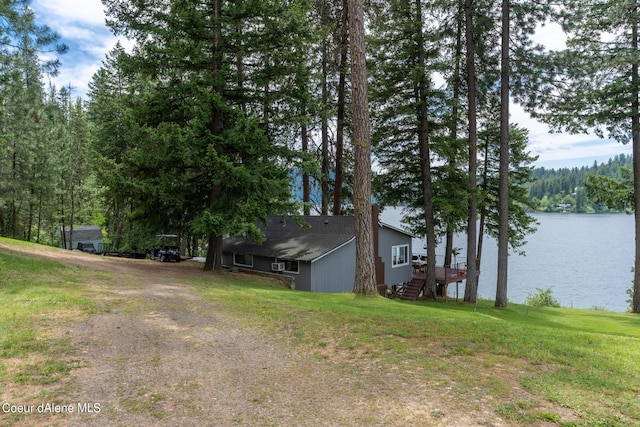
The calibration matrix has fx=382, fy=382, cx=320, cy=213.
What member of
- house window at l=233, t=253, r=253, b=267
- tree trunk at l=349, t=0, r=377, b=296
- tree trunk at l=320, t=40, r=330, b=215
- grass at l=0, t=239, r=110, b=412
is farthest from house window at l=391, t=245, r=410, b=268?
grass at l=0, t=239, r=110, b=412

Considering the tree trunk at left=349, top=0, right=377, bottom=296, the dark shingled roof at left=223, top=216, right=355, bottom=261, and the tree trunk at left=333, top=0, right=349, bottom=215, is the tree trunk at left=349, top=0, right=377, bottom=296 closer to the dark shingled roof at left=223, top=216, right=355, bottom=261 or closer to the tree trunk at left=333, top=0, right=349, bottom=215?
the dark shingled roof at left=223, top=216, right=355, bottom=261

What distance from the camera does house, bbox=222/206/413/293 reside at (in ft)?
58.3

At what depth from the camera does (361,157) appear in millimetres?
11008

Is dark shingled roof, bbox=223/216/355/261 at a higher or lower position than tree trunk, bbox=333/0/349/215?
lower

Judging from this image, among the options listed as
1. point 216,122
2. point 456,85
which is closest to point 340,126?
point 456,85

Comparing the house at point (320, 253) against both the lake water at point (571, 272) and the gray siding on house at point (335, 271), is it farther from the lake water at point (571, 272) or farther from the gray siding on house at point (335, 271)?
the lake water at point (571, 272)

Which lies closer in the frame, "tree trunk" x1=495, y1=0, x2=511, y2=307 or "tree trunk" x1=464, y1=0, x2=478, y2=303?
"tree trunk" x1=495, y1=0, x2=511, y2=307

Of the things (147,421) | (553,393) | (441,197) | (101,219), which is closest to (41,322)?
(147,421)

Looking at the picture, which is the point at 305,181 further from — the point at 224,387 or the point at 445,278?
the point at 224,387

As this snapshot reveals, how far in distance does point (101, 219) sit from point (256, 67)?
39.6 m

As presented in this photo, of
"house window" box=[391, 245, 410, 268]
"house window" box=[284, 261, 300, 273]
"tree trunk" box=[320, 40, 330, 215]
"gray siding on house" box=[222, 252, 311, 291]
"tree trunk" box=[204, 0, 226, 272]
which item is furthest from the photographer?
"house window" box=[391, 245, 410, 268]

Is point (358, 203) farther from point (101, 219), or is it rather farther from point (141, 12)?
point (101, 219)

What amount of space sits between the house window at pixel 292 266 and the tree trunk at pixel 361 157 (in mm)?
7115

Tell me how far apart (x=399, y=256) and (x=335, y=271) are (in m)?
5.43
